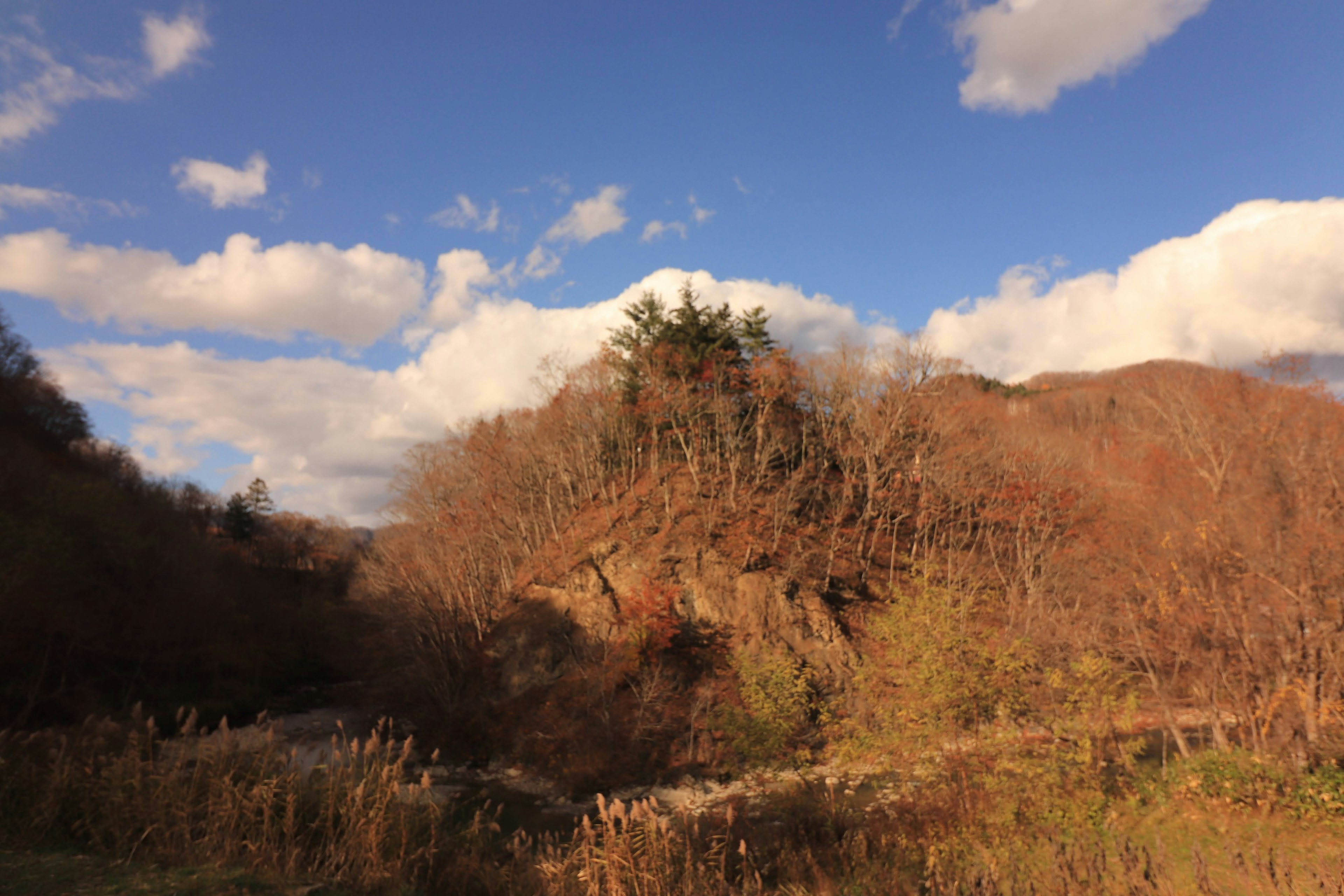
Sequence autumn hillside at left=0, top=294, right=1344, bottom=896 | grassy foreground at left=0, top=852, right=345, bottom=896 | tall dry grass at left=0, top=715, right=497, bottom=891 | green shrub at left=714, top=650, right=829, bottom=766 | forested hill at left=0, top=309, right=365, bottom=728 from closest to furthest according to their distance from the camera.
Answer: grassy foreground at left=0, top=852, right=345, bottom=896 < tall dry grass at left=0, top=715, right=497, bottom=891 < autumn hillside at left=0, top=294, right=1344, bottom=896 < green shrub at left=714, top=650, right=829, bottom=766 < forested hill at left=0, top=309, right=365, bottom=728

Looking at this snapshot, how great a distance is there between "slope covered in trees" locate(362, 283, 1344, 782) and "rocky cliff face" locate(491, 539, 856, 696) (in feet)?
0.48

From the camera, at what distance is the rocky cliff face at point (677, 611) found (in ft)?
101

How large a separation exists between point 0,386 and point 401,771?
7111 centimetres

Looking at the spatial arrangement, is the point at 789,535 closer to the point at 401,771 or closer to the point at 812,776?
the point at 812,776

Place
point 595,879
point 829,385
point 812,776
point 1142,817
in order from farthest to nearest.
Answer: point 829,385
point 812,776
point 1142,817
point 595,879

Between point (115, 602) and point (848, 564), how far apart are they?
41297 millimetres

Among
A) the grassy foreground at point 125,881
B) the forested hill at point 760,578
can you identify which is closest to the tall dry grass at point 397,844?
the grassy foreground at point 125,881

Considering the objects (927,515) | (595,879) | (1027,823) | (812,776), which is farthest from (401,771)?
(927,515)

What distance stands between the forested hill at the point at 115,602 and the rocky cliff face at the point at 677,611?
1879 cm

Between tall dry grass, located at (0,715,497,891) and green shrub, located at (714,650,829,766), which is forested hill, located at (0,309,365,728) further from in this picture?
green shrub, located at (714,650,829,766)

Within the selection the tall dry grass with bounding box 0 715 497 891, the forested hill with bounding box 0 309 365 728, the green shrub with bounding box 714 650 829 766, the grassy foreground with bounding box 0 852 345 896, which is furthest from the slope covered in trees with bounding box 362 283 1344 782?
the grassy foreground with bounding box 0 852 345 896

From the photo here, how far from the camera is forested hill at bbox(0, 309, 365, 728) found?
27.0 m

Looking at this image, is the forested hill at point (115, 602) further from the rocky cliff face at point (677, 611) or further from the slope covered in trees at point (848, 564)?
the rocky cliff face at point (677, 611)

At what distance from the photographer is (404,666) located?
109 ft
